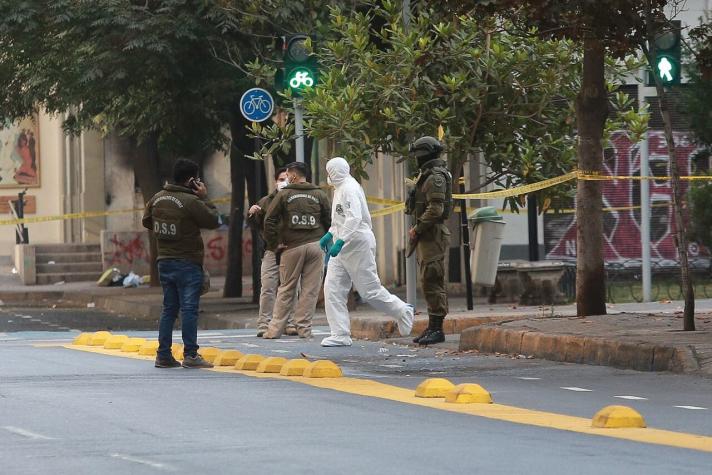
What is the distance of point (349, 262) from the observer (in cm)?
1714

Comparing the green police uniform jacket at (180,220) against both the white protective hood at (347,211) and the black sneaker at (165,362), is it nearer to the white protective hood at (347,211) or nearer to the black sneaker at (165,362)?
the black sneaker at (165,362)

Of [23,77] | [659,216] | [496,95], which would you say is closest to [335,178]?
[496,95]

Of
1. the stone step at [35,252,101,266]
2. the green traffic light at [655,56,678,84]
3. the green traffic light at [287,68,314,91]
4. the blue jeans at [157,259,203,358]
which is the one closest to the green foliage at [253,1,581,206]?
the green traffic light at [287,68,314,91]

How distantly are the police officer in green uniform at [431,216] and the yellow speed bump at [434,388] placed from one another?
485 centimetres

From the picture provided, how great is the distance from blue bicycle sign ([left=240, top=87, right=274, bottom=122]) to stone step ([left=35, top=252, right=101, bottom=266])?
59.5 ft

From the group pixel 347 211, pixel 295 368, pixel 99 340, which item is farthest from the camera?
pixel 99 340

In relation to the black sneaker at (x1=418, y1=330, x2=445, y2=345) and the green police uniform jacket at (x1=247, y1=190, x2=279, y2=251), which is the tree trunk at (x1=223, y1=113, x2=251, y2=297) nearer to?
the green police uniform jacket at (x1=247, y1=190, x2=279, y2=251)

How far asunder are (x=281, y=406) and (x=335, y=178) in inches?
253

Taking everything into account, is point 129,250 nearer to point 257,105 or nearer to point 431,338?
point 257,105

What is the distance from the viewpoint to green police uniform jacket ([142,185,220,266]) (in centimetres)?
1460

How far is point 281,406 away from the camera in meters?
11.1

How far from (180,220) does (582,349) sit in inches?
139

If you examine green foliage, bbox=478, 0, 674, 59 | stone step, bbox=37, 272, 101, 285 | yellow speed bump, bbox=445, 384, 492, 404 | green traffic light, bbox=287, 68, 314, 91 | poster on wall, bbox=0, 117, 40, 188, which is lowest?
yellow speed bump, bbox=445, 384, 492, 404

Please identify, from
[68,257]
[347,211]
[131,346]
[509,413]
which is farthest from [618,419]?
[68,257]
